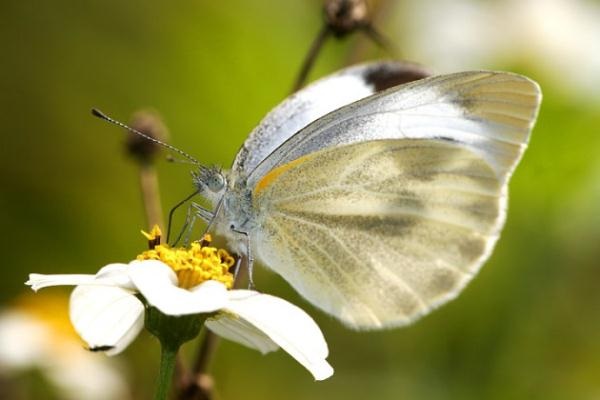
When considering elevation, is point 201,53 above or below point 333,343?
above

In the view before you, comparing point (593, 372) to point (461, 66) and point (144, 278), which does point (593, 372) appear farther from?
point (144, 278)

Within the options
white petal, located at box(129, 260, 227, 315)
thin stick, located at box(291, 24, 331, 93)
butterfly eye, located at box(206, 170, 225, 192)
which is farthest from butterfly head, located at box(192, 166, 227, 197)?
white petal, located at box(129, 260, 227, 315)

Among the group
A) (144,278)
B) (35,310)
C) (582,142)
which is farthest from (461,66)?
(144,278)

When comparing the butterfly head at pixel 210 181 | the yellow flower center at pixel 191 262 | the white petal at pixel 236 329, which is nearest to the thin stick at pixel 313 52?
the butterfly head at pixel 210 181

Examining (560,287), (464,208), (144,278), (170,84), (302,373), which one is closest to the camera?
(144,278)

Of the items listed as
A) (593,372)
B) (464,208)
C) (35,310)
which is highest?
(464,208)

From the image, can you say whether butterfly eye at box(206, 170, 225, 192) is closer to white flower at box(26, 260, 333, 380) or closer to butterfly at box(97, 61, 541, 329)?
butterfly at box(97, 61, 541, 329)

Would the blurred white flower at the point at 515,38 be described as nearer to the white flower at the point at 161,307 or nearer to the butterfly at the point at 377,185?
the butterfly at the point at 377,185
